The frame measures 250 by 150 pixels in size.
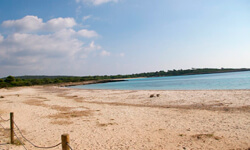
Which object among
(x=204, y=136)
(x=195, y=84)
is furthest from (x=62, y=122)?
(x=195, y=84)

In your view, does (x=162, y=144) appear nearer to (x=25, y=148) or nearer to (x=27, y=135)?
(x=25, y=148)

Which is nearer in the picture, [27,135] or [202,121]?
[27,135]

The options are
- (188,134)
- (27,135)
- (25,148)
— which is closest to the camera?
(25,148)

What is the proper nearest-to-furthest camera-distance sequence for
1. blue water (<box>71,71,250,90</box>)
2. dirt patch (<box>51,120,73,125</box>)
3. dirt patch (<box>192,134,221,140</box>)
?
dirt patch (<box>192,134,221,140</box>), dirt patch (<box>51,120,73,125</box>), blue water (<box>71,71,250,90</box>)

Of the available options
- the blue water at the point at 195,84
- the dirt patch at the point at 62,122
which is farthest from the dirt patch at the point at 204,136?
the blue water at the point at 195,84

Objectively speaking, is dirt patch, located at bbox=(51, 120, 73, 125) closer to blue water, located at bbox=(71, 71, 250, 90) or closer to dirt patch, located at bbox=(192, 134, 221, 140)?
dirt patch, located at bbox=(192, 134, 221, 140)

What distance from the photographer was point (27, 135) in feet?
28.0

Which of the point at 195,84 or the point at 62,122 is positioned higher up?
the point at 62,122

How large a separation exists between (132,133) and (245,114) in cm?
746

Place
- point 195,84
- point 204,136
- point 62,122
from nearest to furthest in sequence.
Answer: point 204,136, point 62,122, point 195,84

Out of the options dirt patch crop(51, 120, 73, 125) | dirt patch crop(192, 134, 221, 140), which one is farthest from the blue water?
dirt patch crop(51, 120, 73, 125)

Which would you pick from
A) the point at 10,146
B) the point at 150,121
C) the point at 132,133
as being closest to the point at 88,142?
the point at 132,133

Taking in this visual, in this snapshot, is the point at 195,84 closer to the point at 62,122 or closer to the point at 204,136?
the point at 204,136

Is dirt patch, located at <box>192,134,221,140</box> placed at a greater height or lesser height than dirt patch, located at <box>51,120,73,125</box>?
greater
